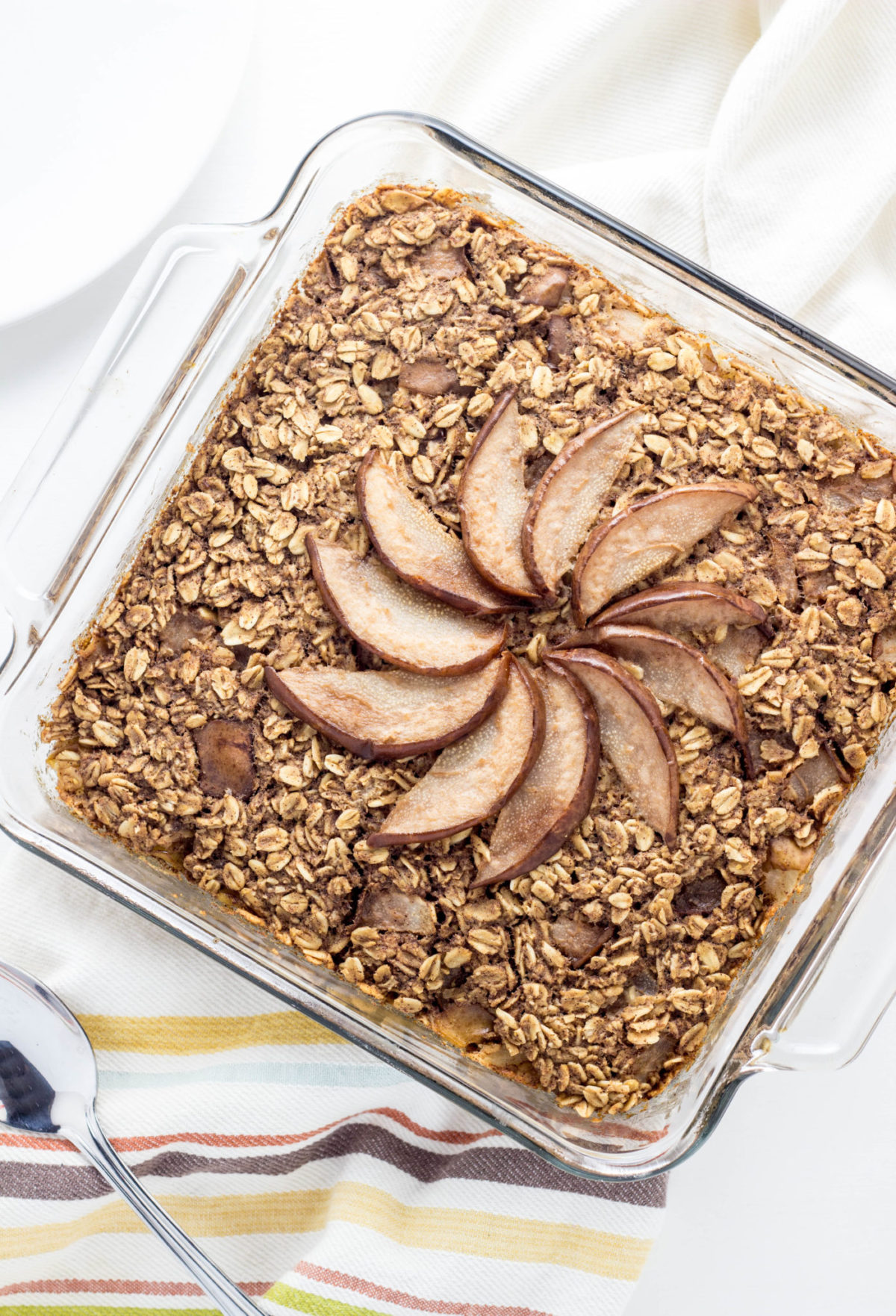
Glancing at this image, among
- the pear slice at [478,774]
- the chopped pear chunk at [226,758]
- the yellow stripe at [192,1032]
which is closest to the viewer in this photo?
the pear slice at [478,774]

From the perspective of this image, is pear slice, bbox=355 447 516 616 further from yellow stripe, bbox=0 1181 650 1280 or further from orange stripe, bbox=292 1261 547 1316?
orange stripe, bbox=292 1261 547 1316

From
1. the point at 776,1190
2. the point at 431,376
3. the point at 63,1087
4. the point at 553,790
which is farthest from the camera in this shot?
the point at 776,1190

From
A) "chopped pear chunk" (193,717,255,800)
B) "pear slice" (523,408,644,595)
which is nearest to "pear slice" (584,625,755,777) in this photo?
"pear slice" (523,408,644,595)

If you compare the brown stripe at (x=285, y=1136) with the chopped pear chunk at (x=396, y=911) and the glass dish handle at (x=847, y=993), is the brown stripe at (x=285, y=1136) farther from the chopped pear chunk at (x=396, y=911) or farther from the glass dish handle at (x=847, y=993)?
the glass dish handle at (x=847, y=993)

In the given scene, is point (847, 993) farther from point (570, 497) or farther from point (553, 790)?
point (570, 497)

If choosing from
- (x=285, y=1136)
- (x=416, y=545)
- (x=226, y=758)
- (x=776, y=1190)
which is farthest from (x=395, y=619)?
(x=776, y=1190)

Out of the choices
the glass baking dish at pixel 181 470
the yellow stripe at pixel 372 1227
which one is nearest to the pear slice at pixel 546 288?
the glass baking dish at pixel 181 470
